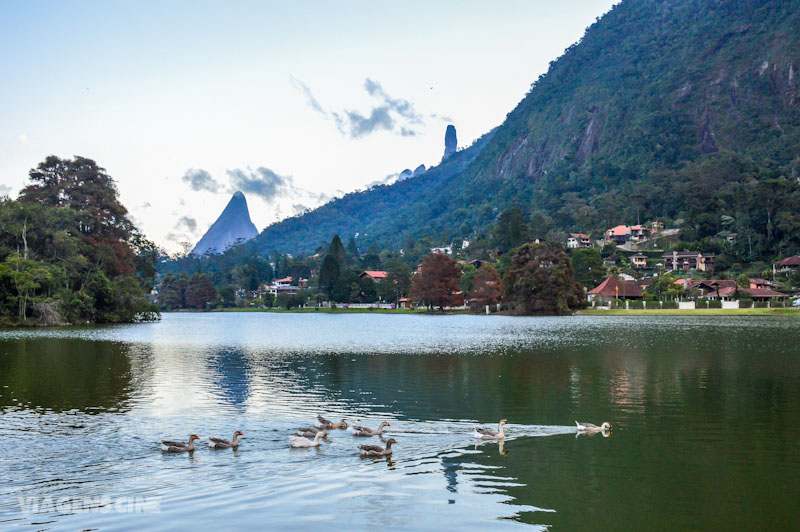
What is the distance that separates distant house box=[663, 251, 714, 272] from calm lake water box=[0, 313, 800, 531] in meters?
109

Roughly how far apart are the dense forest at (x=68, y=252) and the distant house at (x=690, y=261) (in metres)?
107

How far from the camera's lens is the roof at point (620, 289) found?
376ft

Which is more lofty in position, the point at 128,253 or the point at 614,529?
the point at 128,253

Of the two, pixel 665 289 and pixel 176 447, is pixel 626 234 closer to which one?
pixel 665 289

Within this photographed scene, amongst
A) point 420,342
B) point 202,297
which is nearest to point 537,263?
point 420,342

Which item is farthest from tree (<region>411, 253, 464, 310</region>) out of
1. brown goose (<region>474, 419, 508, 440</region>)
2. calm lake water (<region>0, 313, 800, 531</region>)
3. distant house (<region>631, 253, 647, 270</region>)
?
brown goose (<region>474, 419, 508, 440</region>)

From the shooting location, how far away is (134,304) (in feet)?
296

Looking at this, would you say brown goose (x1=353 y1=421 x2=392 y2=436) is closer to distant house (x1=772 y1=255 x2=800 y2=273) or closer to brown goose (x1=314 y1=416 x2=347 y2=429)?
brown goose (x1=314 y1=416 x2=347 y2=429)

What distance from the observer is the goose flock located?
16.2 m

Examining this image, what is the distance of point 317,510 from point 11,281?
73.3 metres

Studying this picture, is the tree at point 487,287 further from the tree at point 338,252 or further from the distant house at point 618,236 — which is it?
the distant house at point 618,236

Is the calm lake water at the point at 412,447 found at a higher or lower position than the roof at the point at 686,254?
lower

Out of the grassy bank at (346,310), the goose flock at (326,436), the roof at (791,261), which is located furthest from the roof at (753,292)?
the goose flock at (326,436)

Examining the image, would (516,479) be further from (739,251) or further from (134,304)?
(739,251)
